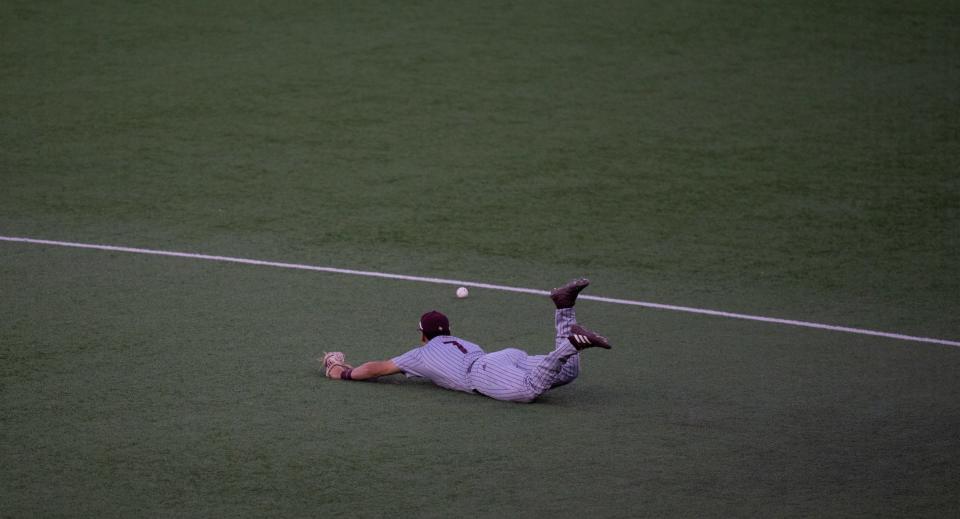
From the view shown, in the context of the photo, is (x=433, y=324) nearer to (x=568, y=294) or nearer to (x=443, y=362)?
(x=443, y=362)

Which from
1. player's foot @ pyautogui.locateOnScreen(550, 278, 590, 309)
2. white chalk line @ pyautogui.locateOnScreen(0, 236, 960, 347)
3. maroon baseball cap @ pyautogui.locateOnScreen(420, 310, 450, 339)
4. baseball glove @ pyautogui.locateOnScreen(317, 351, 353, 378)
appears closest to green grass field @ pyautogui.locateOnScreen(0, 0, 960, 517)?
white chalk line @ pyautogui.locateOnScreen(0, 236, 960, 347)

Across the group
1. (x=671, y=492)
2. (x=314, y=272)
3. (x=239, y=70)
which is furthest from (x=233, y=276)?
(x=239, y=70)

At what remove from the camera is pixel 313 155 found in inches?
601

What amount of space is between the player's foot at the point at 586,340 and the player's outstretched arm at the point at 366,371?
1.46 m

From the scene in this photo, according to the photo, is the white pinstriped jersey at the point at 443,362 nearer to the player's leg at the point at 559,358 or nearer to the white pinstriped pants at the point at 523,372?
the white pinstriped pants at the point at 523,372

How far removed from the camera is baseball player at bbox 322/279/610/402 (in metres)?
8.48

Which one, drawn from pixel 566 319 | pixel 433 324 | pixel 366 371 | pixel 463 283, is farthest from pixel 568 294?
pixel 463 283

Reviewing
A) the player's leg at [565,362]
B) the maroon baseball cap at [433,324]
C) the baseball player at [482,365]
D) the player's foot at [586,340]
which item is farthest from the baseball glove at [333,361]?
the player's foot at [586,340]

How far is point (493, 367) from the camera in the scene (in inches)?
340

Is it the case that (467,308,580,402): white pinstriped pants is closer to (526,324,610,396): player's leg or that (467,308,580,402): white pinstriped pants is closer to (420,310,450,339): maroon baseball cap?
(526,324,610,396): player's leg

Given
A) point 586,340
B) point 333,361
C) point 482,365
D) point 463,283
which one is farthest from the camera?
point 463,283

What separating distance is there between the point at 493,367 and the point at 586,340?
90 centimetres

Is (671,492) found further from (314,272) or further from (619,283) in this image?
(314,272)

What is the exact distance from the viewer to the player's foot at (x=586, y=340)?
26.2ft
